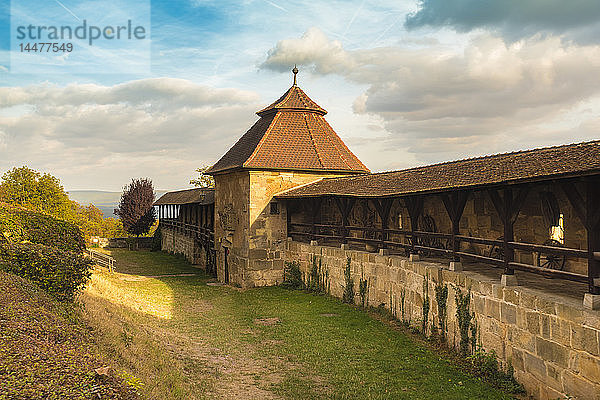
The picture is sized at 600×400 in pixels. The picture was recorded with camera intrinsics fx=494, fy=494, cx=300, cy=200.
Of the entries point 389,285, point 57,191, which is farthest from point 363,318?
point 57,191

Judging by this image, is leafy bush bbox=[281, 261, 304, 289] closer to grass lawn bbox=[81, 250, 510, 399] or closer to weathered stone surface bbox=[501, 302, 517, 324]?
grass lawn bbox=[81, 250, 510, 399]

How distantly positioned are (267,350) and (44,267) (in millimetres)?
5003

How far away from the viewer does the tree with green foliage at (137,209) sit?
44.6m

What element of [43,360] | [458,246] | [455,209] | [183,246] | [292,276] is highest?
[455,209]

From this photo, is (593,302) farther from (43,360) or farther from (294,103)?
(294,103)

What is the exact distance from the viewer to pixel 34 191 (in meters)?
27.6

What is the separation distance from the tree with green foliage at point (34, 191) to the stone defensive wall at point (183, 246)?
279 inches

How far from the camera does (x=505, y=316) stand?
8.42 meters

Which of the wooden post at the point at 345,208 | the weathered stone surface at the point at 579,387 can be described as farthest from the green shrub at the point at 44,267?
the weathered stone surface at the point at 579,387

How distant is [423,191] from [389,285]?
355 centimetres

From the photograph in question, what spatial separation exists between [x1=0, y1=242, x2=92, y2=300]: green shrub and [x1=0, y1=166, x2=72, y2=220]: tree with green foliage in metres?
19.3

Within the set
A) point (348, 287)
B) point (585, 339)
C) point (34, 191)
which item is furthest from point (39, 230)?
point (34, 191)

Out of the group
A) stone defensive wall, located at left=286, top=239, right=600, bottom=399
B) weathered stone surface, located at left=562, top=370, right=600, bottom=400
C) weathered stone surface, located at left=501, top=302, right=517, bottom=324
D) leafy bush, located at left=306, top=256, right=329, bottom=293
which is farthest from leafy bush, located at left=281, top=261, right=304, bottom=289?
weathered stone surface, located at left=562, top=370, right=600, bottom=400

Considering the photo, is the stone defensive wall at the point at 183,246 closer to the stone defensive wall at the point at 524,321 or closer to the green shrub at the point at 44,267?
the stone defensive wall at the point at 524,321
